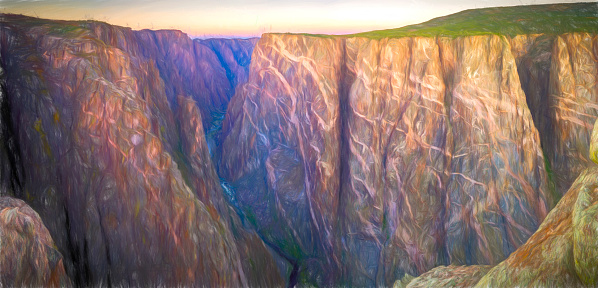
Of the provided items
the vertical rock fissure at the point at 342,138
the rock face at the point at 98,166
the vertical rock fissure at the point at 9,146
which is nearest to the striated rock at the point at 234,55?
the rock face at the point at 98,166

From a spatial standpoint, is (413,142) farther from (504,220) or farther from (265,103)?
(265,103)

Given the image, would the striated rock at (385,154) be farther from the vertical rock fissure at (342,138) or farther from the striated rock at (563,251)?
the striated rock at (563,251)

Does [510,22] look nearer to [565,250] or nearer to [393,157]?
[393,157]

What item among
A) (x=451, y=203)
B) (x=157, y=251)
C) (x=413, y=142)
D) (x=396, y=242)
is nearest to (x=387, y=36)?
(x=413, y=142)

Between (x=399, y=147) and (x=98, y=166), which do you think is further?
(x=399, y=147)

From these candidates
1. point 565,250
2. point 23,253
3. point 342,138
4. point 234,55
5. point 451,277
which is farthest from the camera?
point 234,55

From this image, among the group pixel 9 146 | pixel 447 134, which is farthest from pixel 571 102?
pixel 9 146
